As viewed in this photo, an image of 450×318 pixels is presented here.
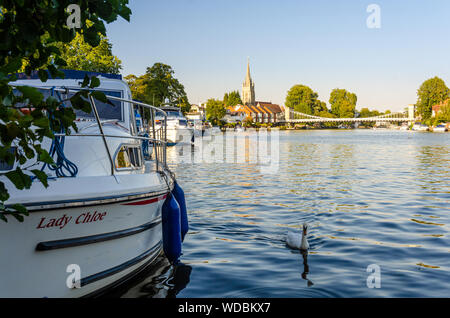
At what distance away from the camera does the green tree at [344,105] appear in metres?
190

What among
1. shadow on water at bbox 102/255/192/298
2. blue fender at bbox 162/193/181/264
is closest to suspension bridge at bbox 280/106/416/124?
shadow on water at bbox 102/255/192/298

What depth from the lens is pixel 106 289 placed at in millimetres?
5977

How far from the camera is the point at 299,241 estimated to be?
8461mm

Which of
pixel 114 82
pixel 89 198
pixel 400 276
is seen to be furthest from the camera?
pixel 114 82

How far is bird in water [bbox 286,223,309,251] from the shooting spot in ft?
27.5

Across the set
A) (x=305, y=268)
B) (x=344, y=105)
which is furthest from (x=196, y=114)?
(x=305, y=268)

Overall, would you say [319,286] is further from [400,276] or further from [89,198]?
[89,198]

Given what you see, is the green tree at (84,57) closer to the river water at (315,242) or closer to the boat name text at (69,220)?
the river water at (315,242)

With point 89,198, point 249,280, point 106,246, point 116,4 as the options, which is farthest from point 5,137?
point 249,280

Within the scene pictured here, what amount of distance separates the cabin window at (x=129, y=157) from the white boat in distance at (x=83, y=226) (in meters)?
0.03

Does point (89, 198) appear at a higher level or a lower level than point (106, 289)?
higher

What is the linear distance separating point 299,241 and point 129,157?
3432mm
